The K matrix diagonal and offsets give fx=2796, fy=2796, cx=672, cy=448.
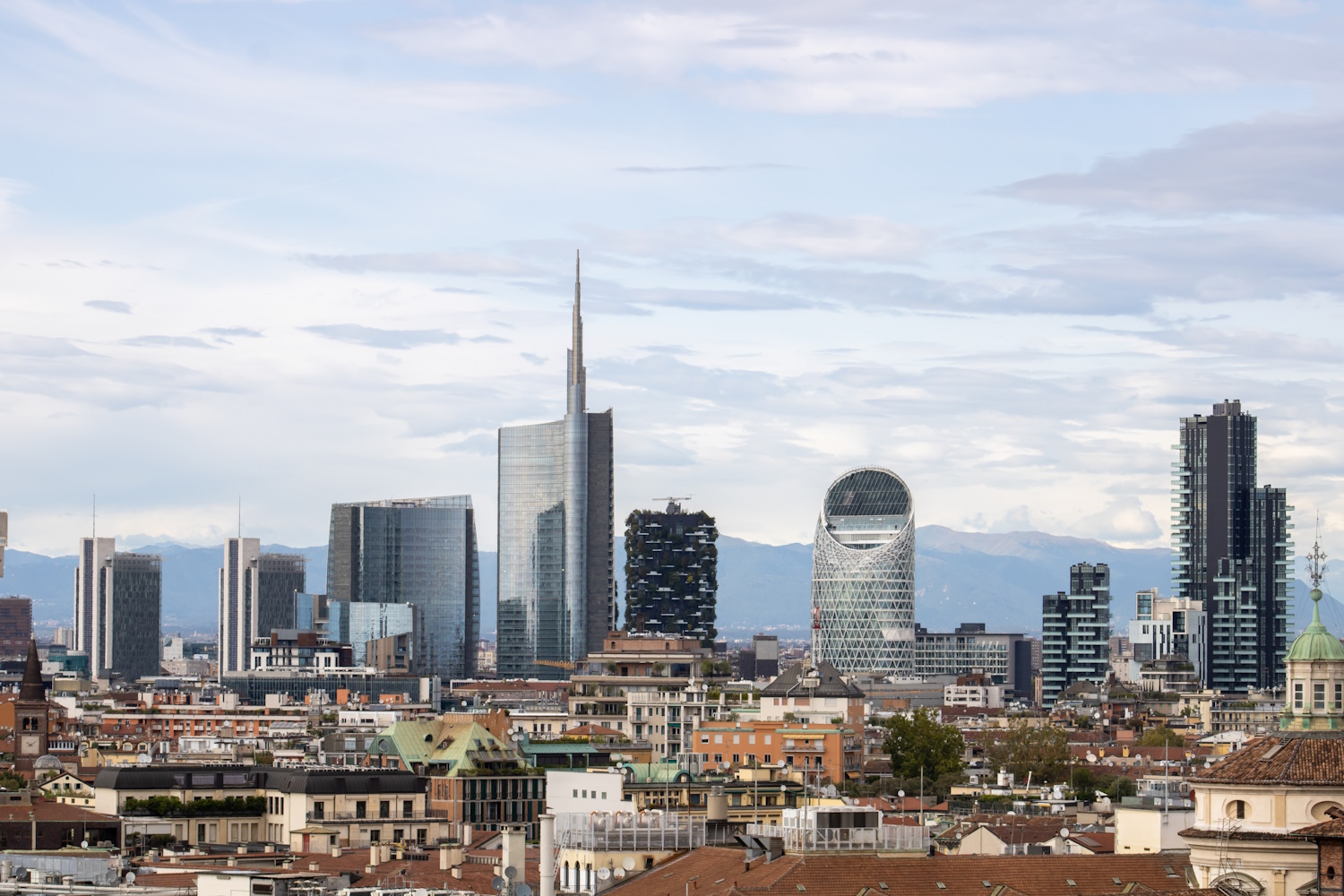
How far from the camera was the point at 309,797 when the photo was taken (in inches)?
4707

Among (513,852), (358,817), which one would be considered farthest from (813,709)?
(513,852)

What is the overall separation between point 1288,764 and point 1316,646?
12.1 meters

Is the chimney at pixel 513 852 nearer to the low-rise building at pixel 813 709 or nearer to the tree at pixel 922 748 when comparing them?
the tree at pixel 922 748

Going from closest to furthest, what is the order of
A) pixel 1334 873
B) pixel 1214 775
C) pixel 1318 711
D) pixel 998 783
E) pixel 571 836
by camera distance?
1. pixel 1334 873
2. pixel 1214 775
3. pixel 1318 711
4. pixel 571 836
5. pixel 998 783

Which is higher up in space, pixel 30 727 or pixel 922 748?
pixel 922 748

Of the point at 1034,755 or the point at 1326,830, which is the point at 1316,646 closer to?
the point at 1326,830

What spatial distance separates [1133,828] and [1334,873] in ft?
80.3

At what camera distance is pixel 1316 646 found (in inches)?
2744

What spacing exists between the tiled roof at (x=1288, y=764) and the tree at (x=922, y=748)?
104 m

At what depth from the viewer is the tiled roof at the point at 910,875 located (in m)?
61.0

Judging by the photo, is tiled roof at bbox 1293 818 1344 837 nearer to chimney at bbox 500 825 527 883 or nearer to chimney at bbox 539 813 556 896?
chimney at bbox 539 813 556 896

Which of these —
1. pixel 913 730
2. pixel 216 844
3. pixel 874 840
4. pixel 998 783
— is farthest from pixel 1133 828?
pixel 913 730

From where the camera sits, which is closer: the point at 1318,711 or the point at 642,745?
the point at 1318,711

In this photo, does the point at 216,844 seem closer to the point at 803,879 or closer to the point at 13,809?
the point at 13,809
